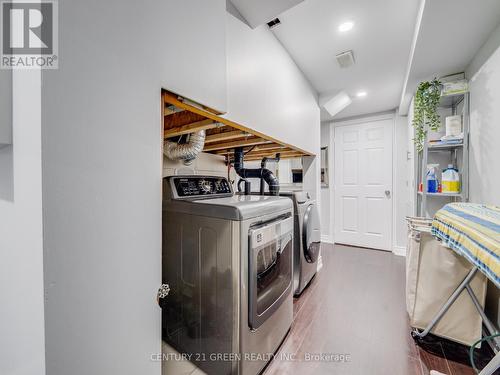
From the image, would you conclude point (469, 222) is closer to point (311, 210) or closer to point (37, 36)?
point (311, 210)

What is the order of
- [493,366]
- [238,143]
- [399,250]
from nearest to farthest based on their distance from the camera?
[493,366]
[238,143]
[399,250]

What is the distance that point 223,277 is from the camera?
3.72 ft

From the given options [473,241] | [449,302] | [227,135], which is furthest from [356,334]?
[227,135]

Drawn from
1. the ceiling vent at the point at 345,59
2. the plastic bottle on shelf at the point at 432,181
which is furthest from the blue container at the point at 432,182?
the ceiling vent at the point at 345,59

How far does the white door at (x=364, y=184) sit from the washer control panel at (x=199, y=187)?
3.18 metres

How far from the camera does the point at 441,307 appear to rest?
59.2 inches

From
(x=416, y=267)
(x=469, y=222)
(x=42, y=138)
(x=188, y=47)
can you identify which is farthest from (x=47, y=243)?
(x=416, y=267)

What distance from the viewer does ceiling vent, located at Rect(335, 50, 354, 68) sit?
2177 mm

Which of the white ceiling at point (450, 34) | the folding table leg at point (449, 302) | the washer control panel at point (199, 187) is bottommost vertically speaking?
the folding table leg at point (449, 302)

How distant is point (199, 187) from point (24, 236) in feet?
3.44

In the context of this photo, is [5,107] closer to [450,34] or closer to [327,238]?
[450,34]

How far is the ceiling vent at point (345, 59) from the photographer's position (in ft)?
7.14

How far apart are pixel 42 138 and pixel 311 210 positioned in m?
2.19

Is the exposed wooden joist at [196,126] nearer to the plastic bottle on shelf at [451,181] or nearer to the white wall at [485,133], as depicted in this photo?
the white wall at [485,133]
